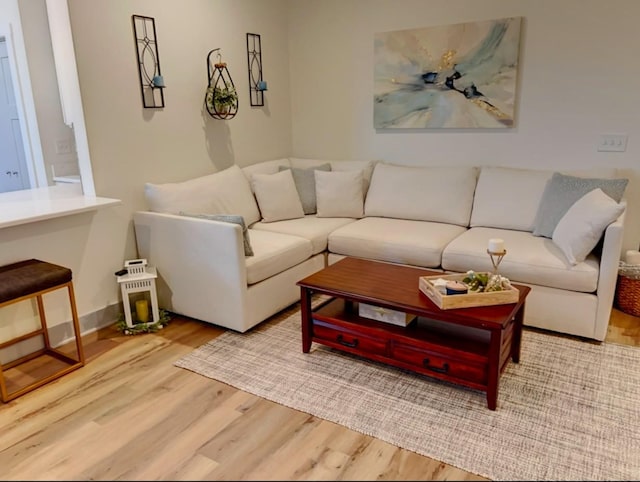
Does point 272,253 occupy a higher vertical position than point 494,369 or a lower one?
higher

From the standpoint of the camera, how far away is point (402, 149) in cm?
429

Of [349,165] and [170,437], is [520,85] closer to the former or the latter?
[349,165]

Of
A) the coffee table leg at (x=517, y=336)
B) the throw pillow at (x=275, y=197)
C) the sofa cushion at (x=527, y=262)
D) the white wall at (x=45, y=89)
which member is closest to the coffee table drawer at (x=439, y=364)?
the coffee table leg at (x=517, y=336)

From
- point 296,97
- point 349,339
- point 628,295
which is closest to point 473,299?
point 349,339

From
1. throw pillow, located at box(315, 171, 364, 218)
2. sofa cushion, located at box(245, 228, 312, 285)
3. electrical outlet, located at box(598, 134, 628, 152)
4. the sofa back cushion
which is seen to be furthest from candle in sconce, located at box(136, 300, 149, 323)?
electrical outlet, located at box(598, 134, 628, 152)

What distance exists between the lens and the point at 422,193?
3.83 metres

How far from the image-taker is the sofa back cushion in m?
3.71

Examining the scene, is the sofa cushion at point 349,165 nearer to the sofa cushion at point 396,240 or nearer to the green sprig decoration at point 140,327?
the sofa cushion at point 396,240

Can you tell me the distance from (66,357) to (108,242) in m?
0.78

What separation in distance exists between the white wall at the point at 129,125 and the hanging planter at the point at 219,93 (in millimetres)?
60

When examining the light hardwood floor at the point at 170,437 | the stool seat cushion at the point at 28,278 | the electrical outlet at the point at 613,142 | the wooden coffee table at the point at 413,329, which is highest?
the electrical outlet at the point at 613,142

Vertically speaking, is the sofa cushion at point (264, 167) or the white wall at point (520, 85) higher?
the white wall at point (520, 85)

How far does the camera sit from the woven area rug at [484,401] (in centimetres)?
196

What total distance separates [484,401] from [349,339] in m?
0.74
